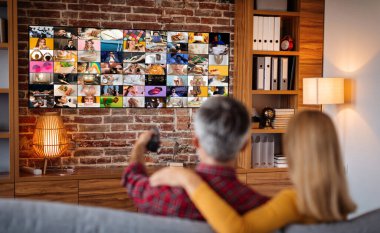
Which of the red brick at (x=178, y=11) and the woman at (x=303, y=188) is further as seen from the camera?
the red brick at (x=178, y=11)

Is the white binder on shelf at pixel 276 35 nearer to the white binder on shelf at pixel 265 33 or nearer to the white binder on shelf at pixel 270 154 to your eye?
the white binder on shelf at pixel 265 33

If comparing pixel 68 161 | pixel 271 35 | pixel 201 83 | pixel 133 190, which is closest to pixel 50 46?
pixel 68 161

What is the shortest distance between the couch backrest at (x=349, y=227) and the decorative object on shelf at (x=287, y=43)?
3.32m

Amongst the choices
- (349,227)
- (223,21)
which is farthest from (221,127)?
(223,21)

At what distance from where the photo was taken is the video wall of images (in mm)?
4480

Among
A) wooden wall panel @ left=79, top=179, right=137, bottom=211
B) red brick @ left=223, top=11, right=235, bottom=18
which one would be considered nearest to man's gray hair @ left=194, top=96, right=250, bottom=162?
wooden wall panel @ left=79, top=179, right=137, bottom=211

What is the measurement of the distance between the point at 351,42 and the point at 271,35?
0.78 metres

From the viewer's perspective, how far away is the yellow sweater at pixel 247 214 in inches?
63.1

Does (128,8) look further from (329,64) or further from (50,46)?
(329,64)

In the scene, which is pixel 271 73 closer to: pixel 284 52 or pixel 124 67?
pixel 284 52

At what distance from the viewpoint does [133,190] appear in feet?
6.11

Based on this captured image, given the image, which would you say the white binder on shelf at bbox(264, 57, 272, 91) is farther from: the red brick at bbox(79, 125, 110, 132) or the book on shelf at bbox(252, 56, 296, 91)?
the red brick at bbox(79, 125, 110, 132)

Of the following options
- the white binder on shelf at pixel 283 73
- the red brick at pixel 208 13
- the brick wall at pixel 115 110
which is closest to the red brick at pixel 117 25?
the brick wall at pixel 115 110

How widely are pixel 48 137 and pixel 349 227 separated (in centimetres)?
308
